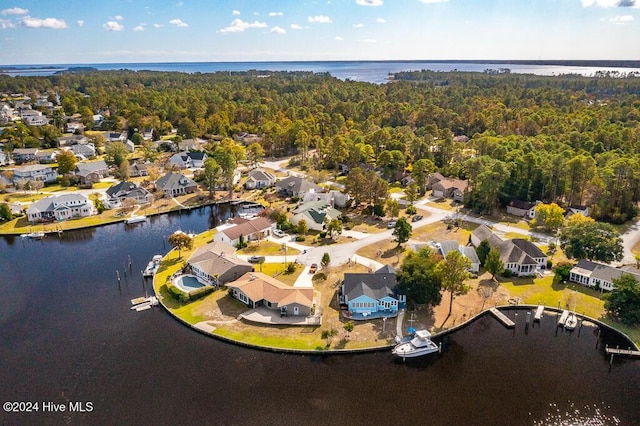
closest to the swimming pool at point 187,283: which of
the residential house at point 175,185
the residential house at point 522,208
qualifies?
the residential house at point 175,185

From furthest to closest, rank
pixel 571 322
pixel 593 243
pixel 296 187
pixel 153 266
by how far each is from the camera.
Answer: pixel 296 187, pixel 153 266, pixel 593 243, pixel 571 322

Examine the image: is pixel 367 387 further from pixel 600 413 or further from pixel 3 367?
pixel 3 367

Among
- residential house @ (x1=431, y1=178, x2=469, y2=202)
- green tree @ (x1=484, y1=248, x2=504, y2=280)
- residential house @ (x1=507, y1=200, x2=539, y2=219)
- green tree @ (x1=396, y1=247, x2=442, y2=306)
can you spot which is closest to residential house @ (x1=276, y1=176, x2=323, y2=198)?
residential house @ (x1=431, y1=178, x2=469, y2=202)

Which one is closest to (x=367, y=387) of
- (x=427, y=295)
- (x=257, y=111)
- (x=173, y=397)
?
(x=427, y=295)

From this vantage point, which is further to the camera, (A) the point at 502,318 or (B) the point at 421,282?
(A) the point at 502,318

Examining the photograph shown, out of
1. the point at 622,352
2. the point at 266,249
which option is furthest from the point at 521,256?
the point at 266,249

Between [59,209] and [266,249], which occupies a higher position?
[59,209]

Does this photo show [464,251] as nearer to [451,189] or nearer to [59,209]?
[451,189]
